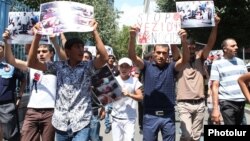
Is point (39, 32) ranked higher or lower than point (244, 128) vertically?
higher

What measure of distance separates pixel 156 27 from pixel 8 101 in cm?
262

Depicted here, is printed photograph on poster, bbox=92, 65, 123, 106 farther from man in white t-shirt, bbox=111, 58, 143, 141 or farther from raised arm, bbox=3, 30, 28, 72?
man in white t-shirt, bbox=111, 58, 143, 141

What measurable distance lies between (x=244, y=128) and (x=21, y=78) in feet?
15.0

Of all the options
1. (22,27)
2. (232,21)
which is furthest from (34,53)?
(232,21)

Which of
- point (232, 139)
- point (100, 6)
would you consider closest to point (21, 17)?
point (232, 139)

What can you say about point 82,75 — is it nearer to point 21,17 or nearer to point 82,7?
point 82,7

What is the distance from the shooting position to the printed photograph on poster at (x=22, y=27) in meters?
6.40

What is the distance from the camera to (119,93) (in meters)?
5.98

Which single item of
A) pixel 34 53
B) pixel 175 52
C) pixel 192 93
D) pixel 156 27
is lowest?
pixel 192 93

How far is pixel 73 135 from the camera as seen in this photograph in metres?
5.25

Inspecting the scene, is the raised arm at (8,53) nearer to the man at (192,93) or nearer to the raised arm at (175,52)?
the raised arm at (175,52)

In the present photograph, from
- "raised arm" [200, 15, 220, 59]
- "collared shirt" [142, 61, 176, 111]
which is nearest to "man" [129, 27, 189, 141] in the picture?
"collared shirt" [142, 61, 176, 111]

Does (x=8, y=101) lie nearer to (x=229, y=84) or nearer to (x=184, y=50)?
(x=184, y=50)

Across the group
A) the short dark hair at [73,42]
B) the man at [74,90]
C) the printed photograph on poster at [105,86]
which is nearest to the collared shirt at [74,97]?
the man at [74,90]
